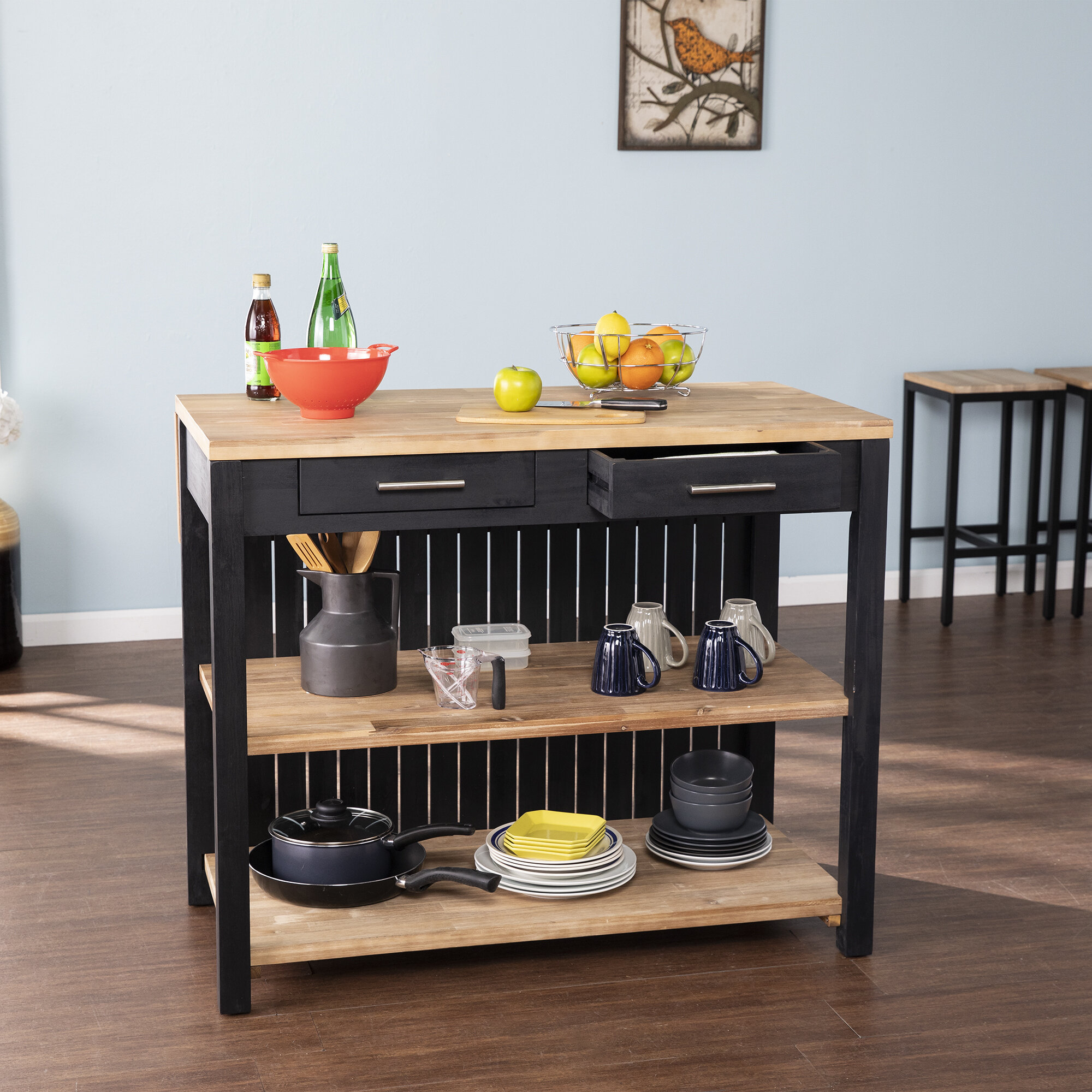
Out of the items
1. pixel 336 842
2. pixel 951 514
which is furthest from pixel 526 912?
pixel 951 514

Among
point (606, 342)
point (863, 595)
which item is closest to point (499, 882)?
point (863, 595)

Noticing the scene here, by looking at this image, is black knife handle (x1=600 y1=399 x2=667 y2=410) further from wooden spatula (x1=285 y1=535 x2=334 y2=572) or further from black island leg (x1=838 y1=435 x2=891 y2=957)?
wooden spatula (x1=285 y1=535 x2=334 y2=572)

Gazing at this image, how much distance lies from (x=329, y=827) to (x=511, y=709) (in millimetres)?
390

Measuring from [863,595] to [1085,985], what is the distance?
0.74 metres

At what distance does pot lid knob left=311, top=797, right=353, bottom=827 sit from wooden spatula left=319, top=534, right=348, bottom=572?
40cm

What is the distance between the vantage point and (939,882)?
276 centimetres

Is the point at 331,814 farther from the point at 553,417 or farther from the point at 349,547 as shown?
the point at 553,417

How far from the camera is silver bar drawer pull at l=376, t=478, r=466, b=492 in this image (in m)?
2.14

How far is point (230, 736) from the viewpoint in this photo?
217 cm

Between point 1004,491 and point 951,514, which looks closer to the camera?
point 951,514

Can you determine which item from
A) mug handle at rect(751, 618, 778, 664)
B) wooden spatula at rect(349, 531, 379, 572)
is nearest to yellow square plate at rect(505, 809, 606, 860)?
mug handle at rect(751, 618, 778, 664)

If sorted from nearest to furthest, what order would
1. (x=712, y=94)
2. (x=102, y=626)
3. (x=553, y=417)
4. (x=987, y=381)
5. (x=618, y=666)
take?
1. (x=553, y=417)
2. (x=618, y=666)
3. (x=102, y=626)
4. (x=712, y=94)
5. (x=987, y=381)

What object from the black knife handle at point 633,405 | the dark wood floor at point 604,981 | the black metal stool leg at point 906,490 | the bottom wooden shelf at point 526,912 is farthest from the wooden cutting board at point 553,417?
the black metal stool leg at point 906,490

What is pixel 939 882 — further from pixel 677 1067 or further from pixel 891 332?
pixel 891 332
